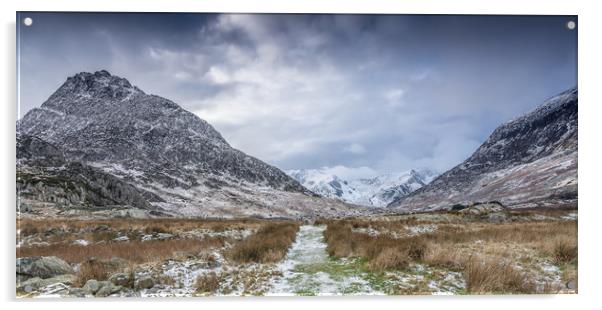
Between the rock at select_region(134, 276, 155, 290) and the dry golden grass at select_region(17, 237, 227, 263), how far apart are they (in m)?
1.22

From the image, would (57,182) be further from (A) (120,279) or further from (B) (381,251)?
(B) (381,251)

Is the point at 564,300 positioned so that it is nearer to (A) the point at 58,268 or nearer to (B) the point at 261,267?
(B) the point at 261,267

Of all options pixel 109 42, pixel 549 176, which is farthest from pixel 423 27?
pixel 109 42

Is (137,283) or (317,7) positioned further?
(317,7)

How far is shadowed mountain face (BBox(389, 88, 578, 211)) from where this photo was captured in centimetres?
972

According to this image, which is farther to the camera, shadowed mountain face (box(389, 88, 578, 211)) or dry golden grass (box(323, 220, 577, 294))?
shadowed mountain face (box(389, 88, 578, 211))

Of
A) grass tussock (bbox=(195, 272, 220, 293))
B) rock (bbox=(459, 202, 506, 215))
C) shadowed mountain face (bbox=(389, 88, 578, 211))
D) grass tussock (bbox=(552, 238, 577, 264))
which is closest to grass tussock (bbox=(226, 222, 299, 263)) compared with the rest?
grass tussock (bbox=(195, 272, 220, 293))

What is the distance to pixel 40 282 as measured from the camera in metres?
7.61

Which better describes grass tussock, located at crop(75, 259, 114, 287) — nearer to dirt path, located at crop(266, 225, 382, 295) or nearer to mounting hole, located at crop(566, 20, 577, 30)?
dirt path, located at crop(266, 225, 382, 295)

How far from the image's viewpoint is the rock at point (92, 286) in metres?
7.12

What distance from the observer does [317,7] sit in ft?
31.7

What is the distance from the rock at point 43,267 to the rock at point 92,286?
737 mm

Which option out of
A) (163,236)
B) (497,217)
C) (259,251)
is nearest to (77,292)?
(259,251)
